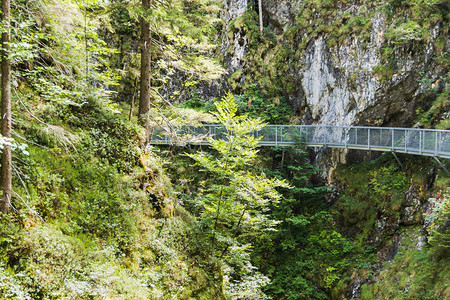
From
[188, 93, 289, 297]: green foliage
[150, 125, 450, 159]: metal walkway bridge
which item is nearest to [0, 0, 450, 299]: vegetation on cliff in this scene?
[188, 93, 289, 297]: green foliage

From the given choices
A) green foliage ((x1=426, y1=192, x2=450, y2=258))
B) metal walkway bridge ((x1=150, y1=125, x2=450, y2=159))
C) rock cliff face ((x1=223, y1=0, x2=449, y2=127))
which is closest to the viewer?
green foliage ((x1=426, y1=192, x2=450, y2=258))

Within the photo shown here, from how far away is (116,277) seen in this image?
4797 millimetres

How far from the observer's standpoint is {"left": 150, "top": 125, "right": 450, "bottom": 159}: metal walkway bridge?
32.7 ft

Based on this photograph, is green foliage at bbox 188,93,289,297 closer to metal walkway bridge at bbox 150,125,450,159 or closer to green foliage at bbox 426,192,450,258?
Answer: metal walkway bridge at bbox 150,125,450,159

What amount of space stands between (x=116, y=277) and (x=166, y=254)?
1.68m

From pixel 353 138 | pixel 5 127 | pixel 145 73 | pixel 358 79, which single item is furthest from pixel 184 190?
pixel 5 127

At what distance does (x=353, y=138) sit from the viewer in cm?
1381

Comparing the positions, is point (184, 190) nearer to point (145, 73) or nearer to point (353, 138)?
point (353, 138)

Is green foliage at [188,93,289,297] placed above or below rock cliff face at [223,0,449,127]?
below

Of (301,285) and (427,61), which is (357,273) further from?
(427,61)

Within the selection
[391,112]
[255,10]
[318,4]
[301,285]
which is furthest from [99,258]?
[255,10]

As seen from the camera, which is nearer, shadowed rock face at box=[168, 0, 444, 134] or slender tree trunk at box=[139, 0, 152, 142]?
slender tree trunk at box=[139, 0, 152, 142]

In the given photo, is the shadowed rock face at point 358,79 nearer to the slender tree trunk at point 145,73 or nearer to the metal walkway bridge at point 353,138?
the metal walkway bridge at point 353,138

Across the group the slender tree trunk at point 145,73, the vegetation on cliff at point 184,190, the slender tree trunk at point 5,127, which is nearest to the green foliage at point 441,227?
the vegetation on cliff at point 184,190
